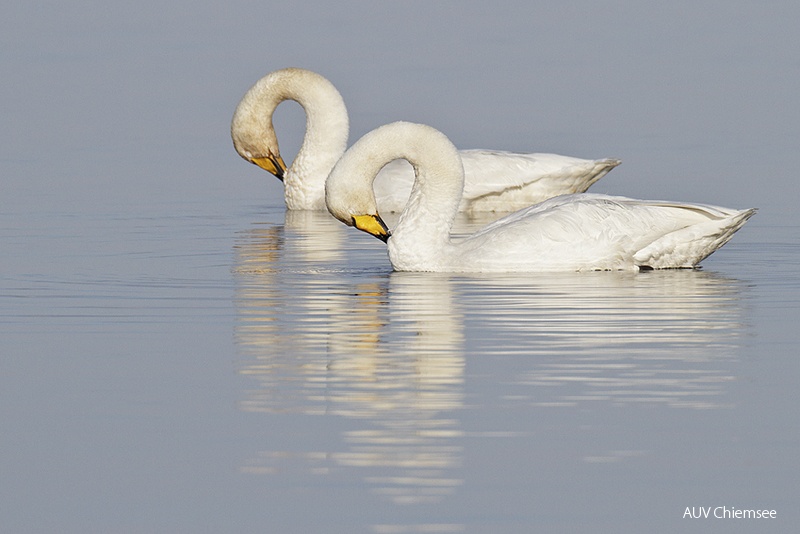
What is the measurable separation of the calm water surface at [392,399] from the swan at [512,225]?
0.70 ft

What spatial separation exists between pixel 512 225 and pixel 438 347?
12.2ft

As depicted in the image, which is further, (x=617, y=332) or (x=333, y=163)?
(x=333, y=163)

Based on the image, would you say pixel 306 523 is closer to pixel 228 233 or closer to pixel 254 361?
pixel 254 361

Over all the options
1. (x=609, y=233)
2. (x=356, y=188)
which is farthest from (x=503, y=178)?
(x=356, y=188)

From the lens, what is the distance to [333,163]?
78.2 feet

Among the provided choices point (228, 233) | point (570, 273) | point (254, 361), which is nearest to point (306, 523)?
point (254, 361)

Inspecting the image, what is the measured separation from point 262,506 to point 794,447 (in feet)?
8.13

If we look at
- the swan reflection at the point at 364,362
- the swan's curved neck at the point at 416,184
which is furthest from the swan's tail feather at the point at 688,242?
the swan reflection at the point at 364,362

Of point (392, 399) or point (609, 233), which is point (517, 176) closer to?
point (609, 233)

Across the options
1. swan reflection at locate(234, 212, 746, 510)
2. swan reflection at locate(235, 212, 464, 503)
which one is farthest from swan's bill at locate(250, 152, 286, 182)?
swan reflection at locate(234, 212, 746, 510)

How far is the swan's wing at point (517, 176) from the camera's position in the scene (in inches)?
850

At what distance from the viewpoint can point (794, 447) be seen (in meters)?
8.42

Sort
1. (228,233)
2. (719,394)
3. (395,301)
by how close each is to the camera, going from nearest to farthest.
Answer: (719,394) → (395,301) → (228,233)

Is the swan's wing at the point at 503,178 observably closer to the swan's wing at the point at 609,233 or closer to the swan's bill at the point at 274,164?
the swan's bill at the point at 274,164
